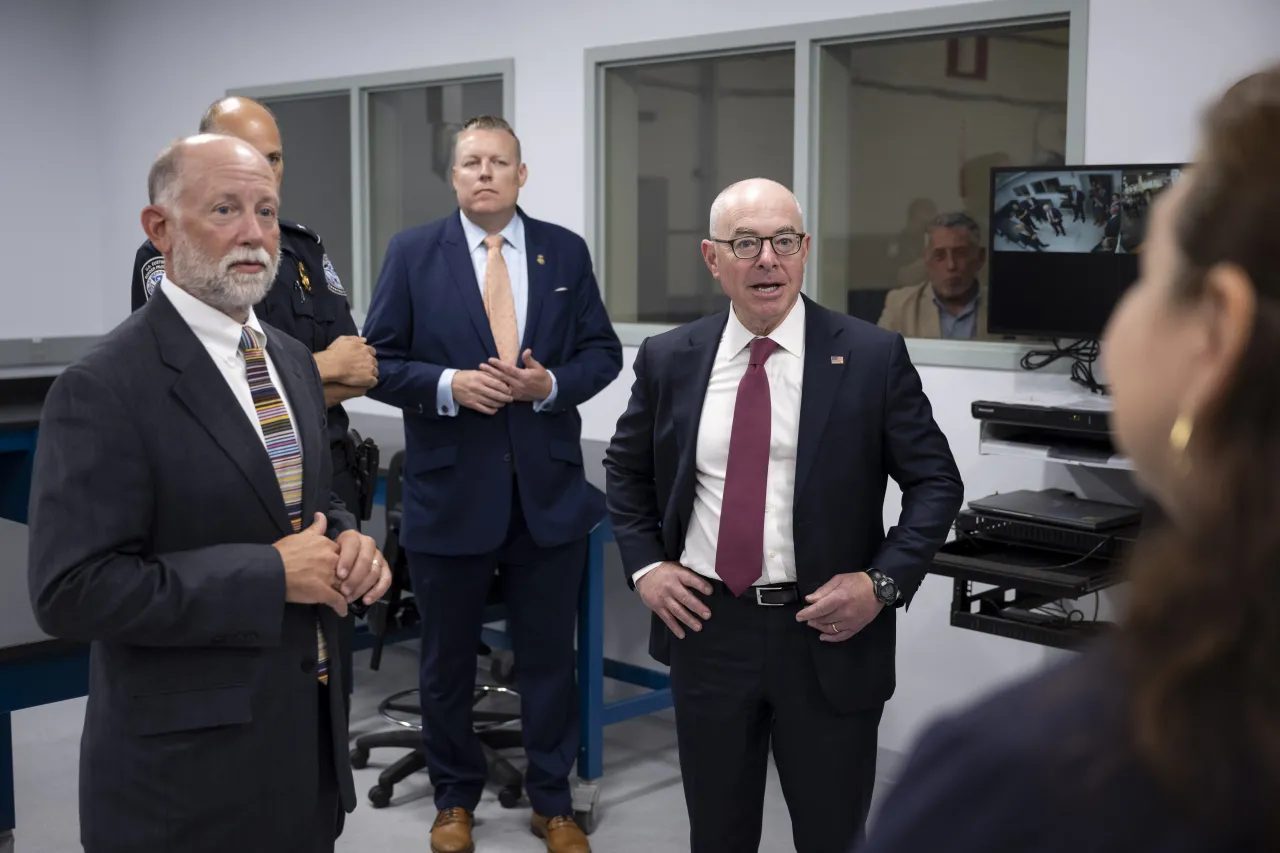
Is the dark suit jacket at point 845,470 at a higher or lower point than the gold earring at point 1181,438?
lower

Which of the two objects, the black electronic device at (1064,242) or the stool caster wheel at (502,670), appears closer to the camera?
the black electronic device at (1064,242)

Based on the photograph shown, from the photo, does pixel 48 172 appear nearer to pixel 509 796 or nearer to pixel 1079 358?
pixel 509 796

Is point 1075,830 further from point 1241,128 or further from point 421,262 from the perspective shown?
point 421,262

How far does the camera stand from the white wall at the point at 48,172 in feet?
22.1

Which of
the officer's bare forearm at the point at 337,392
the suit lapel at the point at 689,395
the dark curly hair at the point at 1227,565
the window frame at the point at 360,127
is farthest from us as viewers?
the window frame at the point at 360,127

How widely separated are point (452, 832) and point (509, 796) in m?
0.33

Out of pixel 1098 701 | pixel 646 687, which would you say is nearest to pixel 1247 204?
pixel 1098 701

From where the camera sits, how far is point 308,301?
3029 mm

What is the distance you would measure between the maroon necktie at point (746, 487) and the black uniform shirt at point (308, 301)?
1.01m

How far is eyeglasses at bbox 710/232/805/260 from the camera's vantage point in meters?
2.46

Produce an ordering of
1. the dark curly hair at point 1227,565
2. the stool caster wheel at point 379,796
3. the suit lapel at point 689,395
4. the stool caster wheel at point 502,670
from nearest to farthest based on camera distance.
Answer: the dark curly hair at point 1227,565, the suit lapel at point 689,395, the stool caster wheel at point 379,796, the stool caster wheel at point 502,670

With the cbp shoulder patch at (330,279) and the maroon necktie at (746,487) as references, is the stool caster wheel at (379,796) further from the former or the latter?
the maroon necktie at (746,487)

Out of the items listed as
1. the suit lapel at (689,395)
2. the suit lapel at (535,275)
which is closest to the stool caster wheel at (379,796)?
the suit lapel at (535,275)

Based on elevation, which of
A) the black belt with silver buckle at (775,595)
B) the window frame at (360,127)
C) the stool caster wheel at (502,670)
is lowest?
the stool caster wheel at (502,670)
